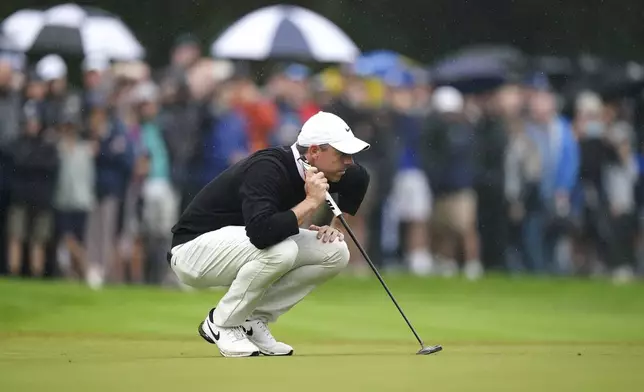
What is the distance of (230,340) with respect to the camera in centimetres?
984

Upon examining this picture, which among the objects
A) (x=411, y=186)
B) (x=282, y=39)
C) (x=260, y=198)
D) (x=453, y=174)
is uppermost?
(x=282, y=39)

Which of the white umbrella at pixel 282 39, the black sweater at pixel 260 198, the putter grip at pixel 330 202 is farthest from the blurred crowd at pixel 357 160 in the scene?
the putter grip at pixel 330 202

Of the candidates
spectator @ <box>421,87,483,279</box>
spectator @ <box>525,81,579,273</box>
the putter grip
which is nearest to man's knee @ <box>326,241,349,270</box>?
the putter grip

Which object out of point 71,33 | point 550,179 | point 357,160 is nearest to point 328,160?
point 357,160

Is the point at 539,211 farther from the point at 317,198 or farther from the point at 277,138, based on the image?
the point at 317,198

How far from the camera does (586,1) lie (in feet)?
90.6

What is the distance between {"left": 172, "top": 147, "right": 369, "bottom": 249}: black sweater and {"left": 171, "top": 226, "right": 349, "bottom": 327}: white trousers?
0.10m

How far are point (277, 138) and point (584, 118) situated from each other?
448 cm

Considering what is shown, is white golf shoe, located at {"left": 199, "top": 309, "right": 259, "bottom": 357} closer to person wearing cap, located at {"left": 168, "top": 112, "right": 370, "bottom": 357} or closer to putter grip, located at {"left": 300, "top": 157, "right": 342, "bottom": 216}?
person wearing cap, located at {"left": 168, "top": 112, "right": 370, "bottom": 357}

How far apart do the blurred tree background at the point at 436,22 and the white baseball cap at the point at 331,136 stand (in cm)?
1765

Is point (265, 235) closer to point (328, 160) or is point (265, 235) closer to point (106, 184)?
point (328, 160)

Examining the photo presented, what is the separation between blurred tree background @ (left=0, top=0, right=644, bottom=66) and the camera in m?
27.7

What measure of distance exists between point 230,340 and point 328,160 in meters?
1.21

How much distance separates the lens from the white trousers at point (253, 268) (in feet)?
32.0
